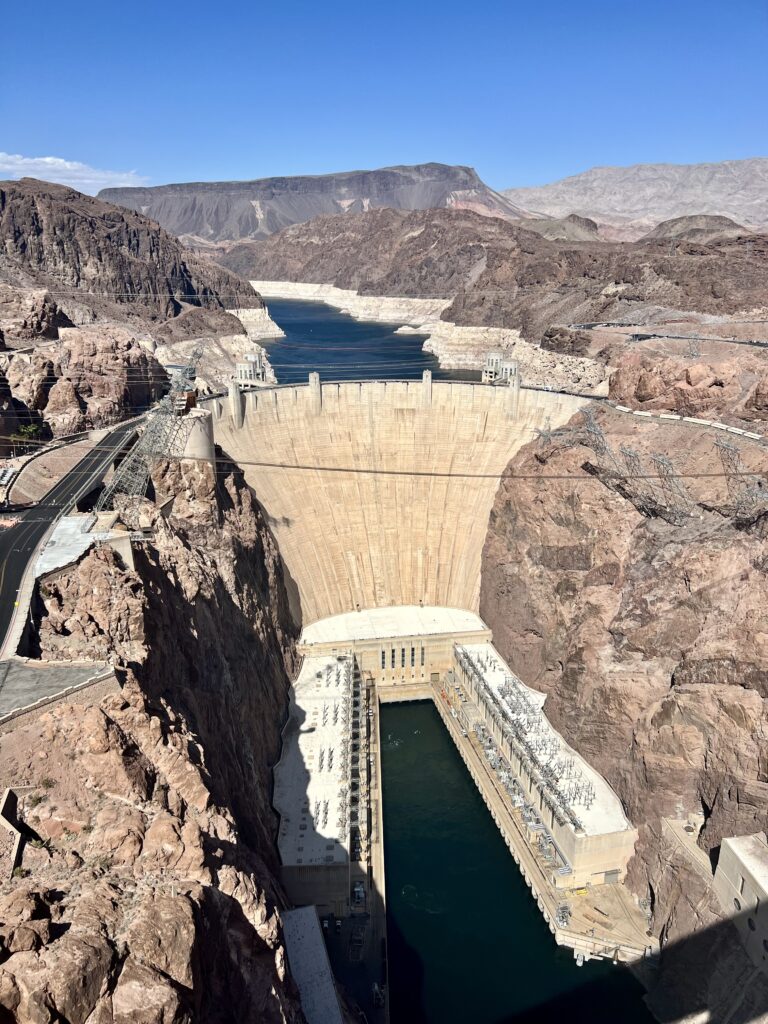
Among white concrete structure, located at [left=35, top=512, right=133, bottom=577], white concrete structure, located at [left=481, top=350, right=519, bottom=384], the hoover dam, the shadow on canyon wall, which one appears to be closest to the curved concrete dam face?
the hoover dam

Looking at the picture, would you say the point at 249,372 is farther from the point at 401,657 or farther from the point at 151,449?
the point at 401,657

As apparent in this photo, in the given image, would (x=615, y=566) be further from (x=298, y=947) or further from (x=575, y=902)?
(x=298, y=947)

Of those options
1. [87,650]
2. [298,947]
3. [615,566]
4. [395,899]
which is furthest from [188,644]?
[615,566]

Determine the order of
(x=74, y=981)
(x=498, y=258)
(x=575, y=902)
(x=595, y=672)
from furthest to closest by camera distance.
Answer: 1. (x=498, y=258)
2. (x=595, y=672)
3. (x=575, y=902)
4. (x=74, y=981)

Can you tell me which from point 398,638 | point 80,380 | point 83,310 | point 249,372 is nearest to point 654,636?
point 398,638

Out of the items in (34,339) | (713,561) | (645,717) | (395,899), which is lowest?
(395,899)

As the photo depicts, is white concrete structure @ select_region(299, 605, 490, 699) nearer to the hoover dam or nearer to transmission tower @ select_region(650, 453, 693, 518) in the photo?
the hoover dam
